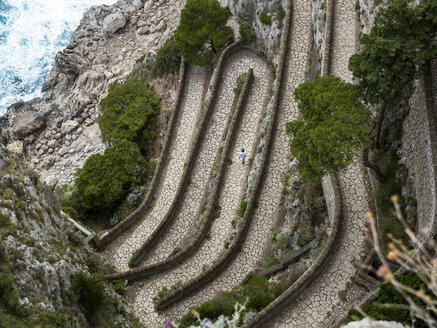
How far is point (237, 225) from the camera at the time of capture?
1083 inches

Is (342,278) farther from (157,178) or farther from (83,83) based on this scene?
(83,83)

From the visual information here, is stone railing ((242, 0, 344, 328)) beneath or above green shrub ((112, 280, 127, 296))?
above

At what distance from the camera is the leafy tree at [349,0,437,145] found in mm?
19797

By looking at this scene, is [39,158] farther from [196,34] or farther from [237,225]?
[237,225]

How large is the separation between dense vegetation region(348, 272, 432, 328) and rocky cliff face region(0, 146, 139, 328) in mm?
11895

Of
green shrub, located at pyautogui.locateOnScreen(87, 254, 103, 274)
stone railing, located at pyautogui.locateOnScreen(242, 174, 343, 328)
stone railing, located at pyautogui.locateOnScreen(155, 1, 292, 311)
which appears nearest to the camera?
stone railing, located at pyautogui.locateOnScreen(242, 174, 343, 328)

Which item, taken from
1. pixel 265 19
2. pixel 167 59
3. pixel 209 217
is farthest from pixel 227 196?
pixel 167 59

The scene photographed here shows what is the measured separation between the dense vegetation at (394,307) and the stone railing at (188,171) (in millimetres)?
15367

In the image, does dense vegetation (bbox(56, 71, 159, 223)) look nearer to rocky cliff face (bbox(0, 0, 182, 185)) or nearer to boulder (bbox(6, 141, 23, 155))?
rocky cliff face (bbox(0, 0, 182, 185))

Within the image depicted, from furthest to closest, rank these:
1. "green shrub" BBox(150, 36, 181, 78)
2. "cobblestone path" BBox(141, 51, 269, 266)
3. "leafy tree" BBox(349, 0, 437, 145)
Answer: "green shrub" BBox(150, 36, 181, 78)
"cobblestone path" BBox(141, 51, 269, 266)
"leafy tree" BBox(349, 0, 437, 145)

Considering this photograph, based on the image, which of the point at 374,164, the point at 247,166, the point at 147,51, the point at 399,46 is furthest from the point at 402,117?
the point at 147,51

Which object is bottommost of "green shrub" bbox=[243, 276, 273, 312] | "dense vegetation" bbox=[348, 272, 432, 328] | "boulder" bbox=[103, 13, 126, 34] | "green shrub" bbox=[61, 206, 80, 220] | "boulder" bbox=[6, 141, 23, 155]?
"green shrub" bbox=[243, 276, 273, 312]

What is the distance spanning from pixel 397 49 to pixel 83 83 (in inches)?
1436

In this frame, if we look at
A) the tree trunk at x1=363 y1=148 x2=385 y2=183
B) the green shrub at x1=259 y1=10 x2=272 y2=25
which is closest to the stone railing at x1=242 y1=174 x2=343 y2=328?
the tree trunk at x1=363 y1=148 x2=385 y2=183
